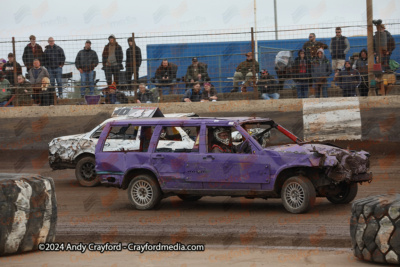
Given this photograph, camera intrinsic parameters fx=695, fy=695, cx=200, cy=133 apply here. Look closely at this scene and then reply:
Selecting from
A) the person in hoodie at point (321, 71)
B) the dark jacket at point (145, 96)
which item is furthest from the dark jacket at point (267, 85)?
the dark jacket at point (145, 96)

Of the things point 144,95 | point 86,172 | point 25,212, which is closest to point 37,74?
point 144,95

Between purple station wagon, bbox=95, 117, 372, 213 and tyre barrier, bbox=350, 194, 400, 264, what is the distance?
3.44 metres

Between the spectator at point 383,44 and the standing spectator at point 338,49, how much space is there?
2.59 ft

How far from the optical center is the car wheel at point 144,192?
11672 millimetres

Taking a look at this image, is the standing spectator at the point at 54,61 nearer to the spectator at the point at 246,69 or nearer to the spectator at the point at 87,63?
the spectator at the point at 87,63

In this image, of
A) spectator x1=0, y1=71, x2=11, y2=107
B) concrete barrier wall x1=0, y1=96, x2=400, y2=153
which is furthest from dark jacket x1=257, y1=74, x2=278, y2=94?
spectator x1=0, y1=71, x2=11, y2=107

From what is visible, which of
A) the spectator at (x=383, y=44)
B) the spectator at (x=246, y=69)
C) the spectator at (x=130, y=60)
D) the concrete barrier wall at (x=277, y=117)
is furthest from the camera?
the spectator at (x=130, y=60)

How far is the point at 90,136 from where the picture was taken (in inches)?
613

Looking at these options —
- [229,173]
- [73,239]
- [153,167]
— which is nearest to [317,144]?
[229,173]

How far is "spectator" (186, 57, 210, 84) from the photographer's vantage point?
781 inches

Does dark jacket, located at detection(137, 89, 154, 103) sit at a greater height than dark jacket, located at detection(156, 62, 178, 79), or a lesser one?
lesser

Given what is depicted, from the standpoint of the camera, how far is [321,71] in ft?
61.5

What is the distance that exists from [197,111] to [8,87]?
19.2 ft

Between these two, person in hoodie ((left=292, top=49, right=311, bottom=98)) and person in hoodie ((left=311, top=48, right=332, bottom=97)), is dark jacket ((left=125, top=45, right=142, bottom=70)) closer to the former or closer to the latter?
person in hoodie ((left=292, top=49, right=311, bottom=98))
